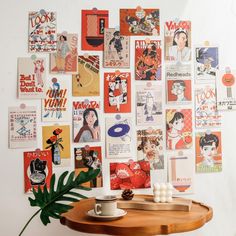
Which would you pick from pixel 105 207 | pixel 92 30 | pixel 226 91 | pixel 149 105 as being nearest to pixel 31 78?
pixel 92 30

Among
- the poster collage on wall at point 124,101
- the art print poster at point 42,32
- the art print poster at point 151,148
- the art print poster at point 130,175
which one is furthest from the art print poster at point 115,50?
the art print poster at point 130,175

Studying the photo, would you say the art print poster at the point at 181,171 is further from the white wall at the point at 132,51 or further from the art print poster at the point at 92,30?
the art print poster at the point at 92,30

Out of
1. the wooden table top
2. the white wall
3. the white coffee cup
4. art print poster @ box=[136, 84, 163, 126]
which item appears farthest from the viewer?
art print poster @ box=[136, 84, 163, 126]

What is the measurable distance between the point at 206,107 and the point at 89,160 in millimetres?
684

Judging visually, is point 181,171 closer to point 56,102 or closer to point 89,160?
point 89,160

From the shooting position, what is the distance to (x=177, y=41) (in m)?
2.02

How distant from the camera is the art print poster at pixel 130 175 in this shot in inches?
76.7

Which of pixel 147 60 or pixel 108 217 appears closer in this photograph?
pixel 108 217

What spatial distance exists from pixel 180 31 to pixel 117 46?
0.35 meters

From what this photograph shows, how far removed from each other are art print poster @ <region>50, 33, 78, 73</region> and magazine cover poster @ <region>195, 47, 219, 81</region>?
2.13ft

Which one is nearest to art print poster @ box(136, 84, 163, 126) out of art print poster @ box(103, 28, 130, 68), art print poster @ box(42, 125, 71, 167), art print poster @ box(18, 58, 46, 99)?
art print poster @ box(103, 28, 130, 68)

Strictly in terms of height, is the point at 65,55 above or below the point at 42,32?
below

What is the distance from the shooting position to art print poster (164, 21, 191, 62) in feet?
6.59

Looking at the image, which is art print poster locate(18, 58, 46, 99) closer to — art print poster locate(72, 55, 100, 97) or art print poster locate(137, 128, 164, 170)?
art print poster locate(72, 55, 100, 97)
